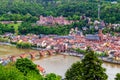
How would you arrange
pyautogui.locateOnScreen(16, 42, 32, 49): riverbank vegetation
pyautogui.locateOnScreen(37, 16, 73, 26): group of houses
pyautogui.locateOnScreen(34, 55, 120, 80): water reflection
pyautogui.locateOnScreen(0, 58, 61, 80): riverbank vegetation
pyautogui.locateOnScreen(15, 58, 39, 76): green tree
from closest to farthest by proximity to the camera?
1. pyautogui.locateOnScreen(0, 58, 61, 80): riverbank vegetation
2. pyautogui.locateOnScreen(15, 58, 39, 76): green tree
3. pyautogui.locateOnScreen(34, 55, 120, 80): water reflection
4. pyautogui.locateOnScreen(16, 42, 32, 49): riverbank vegetation
5. pyautogui.locateOnScreen(37, 16, 73, 26): group of houses

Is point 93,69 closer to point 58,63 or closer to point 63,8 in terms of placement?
point 58,63

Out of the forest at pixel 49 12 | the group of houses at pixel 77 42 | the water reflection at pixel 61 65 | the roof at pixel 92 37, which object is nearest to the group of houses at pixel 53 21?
the forest at pixel 49 12

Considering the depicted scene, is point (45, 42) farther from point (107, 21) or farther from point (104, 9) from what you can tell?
point (104, 9)

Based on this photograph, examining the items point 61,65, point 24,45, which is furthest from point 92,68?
point 24,45

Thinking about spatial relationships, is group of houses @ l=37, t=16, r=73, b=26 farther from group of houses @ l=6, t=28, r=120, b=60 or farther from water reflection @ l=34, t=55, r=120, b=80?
water reflection @ l=34, t=55, r=120, b=80

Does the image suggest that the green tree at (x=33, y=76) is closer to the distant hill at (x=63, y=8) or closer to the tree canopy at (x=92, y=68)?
the tree canopy at (x=92, y=68)

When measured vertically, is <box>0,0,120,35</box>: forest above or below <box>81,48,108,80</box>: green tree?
below

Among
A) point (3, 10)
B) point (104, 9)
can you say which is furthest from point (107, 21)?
point (3, 10)

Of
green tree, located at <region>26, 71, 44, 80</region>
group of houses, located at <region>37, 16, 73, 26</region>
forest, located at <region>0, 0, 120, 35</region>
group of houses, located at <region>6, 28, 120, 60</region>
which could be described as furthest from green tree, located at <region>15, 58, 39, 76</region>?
group of houses, located at <region>37, 16, 73, 26</region>
